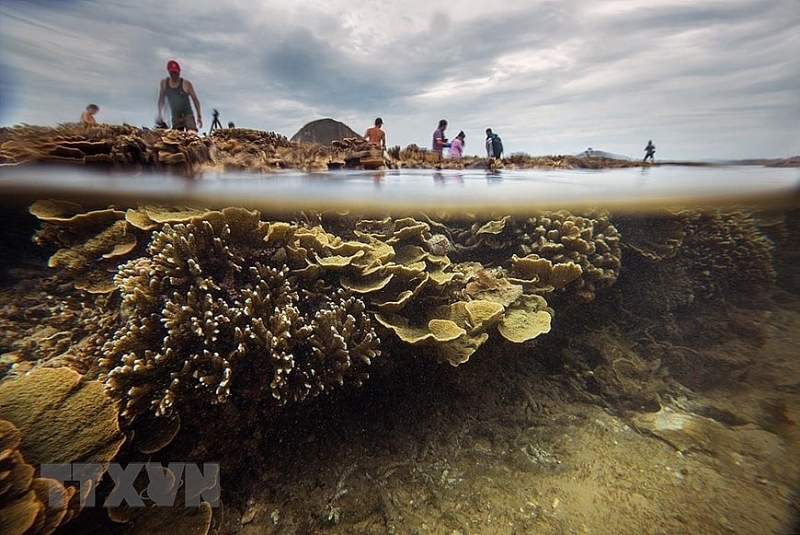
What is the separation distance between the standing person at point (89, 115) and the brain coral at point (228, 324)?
2.57 m

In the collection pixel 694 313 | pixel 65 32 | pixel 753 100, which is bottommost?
pixel 694 313

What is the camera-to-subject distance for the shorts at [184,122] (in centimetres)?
587

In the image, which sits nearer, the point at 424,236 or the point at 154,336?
the point at 154,336

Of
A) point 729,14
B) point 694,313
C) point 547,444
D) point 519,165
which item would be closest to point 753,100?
point 729,14

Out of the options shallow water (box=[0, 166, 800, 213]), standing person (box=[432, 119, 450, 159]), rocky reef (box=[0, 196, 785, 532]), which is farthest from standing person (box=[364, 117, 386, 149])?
rocky reef (box=[0, 196, 785, 532])

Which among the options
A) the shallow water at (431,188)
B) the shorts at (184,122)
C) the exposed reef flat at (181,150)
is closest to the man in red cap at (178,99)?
the shorts at (184,122)

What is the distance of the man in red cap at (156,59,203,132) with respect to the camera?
209 inches

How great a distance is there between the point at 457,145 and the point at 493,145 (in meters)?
0.99

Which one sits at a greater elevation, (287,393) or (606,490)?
(287,393)

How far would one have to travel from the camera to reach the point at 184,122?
5.92 metres

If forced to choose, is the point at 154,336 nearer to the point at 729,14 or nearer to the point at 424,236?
the point at 424,236

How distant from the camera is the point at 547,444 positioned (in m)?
4.45

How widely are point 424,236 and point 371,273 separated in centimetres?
173
